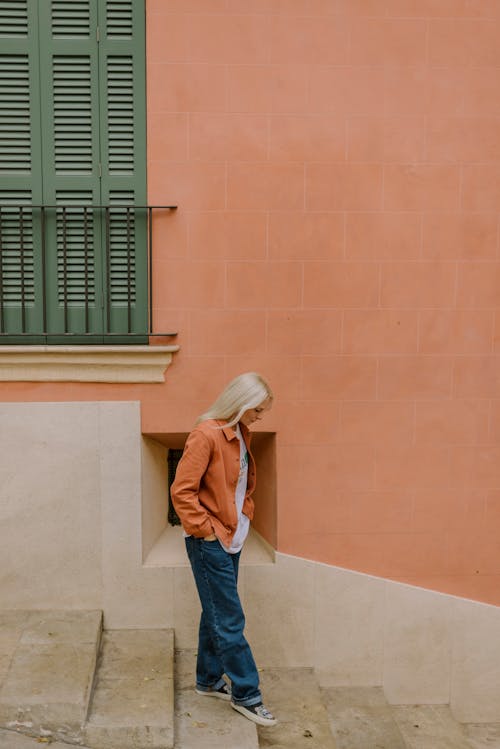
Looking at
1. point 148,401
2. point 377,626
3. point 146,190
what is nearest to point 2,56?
point 146,190

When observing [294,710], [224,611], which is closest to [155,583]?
[224,611]

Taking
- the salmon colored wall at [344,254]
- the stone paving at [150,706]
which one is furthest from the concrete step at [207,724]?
the salmon colored wall at [344,254]

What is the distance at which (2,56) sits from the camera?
4.29 meters

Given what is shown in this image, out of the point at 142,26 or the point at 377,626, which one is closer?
the point at 142,26

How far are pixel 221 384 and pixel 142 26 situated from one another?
226cm

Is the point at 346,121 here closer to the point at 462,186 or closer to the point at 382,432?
the point at 462,186

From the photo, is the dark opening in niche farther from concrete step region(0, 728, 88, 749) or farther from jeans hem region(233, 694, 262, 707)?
concrete step region(0, 728, 88, 749)

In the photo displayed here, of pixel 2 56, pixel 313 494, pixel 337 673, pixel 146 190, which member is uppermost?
pixel 2 56

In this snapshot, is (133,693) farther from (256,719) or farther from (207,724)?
(256,719)

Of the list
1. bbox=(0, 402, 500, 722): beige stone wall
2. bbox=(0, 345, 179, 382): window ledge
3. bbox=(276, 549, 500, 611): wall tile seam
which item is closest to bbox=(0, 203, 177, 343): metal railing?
bbox=(0, 345, 179, 382): window ledge

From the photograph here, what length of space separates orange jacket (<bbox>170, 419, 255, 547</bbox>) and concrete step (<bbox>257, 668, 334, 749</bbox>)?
1148 mm

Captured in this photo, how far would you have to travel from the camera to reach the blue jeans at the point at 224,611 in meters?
3.54

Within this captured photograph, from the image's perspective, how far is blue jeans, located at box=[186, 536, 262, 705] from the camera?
3.54 meters

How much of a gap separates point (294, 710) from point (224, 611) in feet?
3.32
